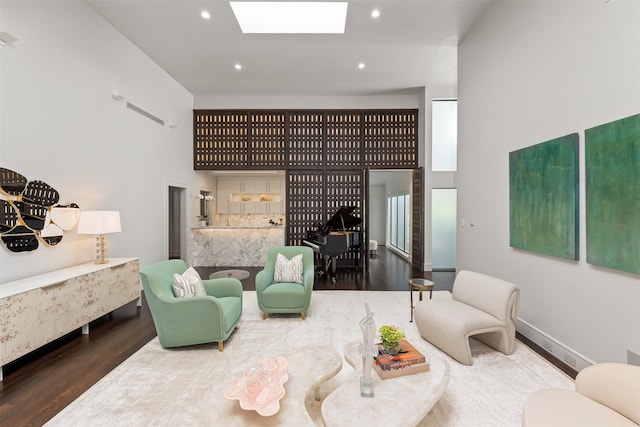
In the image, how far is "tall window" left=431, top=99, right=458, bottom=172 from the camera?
686 centimetres

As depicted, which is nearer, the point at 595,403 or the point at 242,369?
the point at 595,403

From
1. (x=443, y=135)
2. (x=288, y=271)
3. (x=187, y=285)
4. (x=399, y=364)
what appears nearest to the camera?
(x=399, y=364)

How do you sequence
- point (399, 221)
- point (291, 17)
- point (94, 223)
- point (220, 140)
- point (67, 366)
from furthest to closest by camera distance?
point (399, 221)
point (220, 140)
point (291, 17)
point (94, 223)
point (67, 366)

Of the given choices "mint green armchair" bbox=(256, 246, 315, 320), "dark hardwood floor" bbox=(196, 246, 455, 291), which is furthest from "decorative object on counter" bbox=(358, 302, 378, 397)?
"dark hardwood floor" bbox=(196, 246, 455, 291)

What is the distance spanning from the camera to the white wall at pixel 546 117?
2.32m

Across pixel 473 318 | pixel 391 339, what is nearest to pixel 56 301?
pixel 391 339

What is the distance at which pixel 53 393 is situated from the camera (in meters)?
2.40

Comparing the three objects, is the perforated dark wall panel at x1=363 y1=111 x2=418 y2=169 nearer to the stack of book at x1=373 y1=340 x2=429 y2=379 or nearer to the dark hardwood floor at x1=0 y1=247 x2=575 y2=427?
the stack of book at x1=373 y1=340 x2=429 y2=379

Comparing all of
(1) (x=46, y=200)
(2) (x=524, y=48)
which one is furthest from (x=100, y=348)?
(2) (x=524, y=48)

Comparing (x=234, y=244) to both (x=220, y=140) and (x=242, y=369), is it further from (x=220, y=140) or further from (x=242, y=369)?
(x=242, y=369)

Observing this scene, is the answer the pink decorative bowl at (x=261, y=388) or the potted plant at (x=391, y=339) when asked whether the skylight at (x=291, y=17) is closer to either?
the potted plant at (x=391, y=339)

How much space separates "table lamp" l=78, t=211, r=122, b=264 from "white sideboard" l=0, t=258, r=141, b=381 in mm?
210

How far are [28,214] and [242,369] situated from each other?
9.76 ft

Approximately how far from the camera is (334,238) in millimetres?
5996
